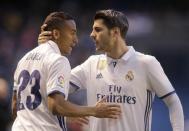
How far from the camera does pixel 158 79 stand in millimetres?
5734

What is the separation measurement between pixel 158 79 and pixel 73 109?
0.90 m

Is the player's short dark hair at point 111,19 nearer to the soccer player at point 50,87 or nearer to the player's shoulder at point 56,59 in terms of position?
the soccer player at point 50,87

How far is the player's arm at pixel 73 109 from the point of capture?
517cm

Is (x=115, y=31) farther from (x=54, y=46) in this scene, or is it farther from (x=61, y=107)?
(x=61, y=107)

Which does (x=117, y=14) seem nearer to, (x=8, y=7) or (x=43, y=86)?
(x=43, y=86)

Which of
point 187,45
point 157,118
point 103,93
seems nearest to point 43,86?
point 103,93

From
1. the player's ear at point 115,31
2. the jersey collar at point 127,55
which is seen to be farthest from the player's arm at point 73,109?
the player's ear at point 115,31

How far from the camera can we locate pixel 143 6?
15391 millimetres

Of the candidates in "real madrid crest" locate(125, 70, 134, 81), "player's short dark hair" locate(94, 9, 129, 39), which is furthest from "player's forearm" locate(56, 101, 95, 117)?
"player's short dark hair" locate(94, 9, 129, 39)

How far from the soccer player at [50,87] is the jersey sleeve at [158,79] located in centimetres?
43

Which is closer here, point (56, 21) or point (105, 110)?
point (105, 110)

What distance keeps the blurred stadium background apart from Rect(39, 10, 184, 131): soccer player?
4.87m

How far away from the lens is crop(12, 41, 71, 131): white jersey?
5242mm

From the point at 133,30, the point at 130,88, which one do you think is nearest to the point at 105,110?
the point at 130,88
